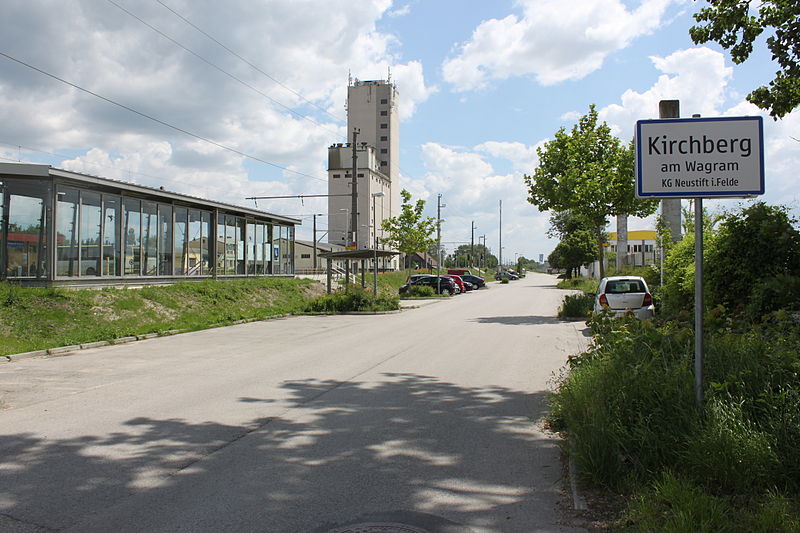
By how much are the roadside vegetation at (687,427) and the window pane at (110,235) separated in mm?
19360

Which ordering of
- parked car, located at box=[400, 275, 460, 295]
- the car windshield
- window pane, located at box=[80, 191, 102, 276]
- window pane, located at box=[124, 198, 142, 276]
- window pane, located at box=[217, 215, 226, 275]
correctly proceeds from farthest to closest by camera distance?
parked car, located at box=[400, 275, 460, 295] → window pane, located at box=[217, 215, 226, 275] → window pane, located at box=[124, 198, 142, 276] → window pane, located at box=[80, 191, 102, 276] → the car windshield

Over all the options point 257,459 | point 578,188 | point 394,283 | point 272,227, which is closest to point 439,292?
point 394,283

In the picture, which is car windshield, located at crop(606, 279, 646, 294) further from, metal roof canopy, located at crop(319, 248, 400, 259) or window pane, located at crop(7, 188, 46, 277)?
window pane, located at crop(7, 188, 46, 277)

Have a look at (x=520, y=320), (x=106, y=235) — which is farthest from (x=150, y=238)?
(x=520, y=320)

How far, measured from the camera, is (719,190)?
507 cm

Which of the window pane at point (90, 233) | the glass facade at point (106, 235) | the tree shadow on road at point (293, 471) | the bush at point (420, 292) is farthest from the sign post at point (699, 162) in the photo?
the bush at point (420, 292)

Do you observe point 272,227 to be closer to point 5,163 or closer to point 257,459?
point 5,163

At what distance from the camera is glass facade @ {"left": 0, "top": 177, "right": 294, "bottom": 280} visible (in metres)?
19.3

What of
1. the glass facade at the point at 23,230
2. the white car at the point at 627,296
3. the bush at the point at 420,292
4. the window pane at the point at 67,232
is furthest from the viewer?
the bush at the point at 420,292

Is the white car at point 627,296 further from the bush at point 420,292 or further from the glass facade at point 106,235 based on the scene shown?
the bush at point 420,292

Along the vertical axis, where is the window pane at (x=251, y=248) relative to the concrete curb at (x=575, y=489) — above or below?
above

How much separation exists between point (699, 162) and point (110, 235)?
2158 cm

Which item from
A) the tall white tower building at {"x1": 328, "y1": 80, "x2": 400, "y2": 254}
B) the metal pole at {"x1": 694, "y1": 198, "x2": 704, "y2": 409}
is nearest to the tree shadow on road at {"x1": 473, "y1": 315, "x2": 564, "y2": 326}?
the metal pole at {"x1": 694, "y1": 198, "x2": 704, "y2": 409}

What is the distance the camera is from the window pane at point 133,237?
23312mm
